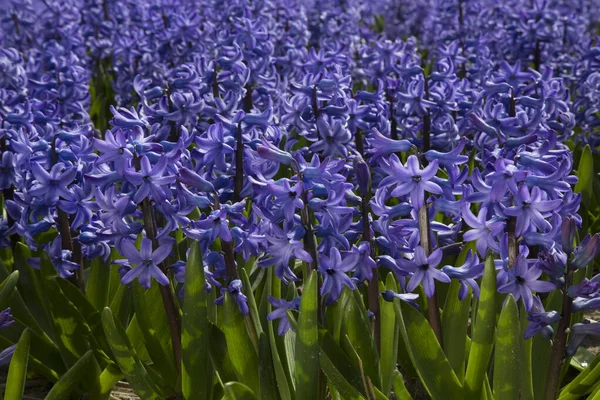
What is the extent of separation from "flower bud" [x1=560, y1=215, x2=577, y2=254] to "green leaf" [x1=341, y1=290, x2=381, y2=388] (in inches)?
26.7

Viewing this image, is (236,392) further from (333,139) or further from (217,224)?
(333,139)

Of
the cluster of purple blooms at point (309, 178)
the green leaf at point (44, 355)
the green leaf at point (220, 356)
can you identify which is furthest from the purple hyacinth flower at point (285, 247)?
the green leaf at point (44, 355)

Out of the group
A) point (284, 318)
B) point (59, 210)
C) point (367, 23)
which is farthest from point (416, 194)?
point (367, 23)

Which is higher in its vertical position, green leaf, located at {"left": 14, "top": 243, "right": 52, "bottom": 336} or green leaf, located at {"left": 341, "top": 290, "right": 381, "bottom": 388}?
green leaf, located at {"left": 341, "top": 290, "right": 381, "bottom": 388}

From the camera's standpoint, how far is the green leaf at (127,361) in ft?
7.73

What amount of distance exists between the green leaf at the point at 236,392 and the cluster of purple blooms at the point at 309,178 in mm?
257

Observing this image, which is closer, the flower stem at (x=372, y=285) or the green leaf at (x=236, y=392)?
the green leaf at (x=236, y=392)

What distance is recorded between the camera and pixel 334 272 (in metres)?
2.19

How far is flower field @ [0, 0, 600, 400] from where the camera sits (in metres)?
2.14

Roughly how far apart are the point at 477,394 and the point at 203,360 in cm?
85

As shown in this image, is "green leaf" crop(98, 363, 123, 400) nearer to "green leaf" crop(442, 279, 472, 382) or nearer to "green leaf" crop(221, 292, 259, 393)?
"green leaf" crop(221, 292, 259, 393)

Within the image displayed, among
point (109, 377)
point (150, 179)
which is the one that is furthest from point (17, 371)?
point (150, 179)

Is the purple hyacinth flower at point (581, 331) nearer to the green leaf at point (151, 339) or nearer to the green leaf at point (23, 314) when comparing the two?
the green leaf at point (151, 339)

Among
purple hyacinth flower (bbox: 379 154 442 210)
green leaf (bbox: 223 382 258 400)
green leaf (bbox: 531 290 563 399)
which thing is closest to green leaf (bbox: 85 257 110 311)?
green leaf (bbox: 223 382 258 400)
